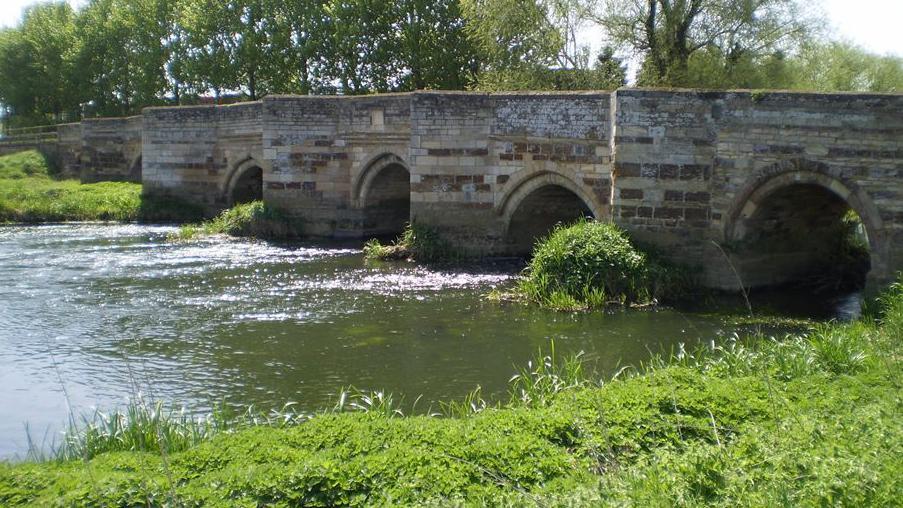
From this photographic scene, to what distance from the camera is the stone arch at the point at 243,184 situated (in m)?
24.8

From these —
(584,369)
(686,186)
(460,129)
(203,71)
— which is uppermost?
(203,71)

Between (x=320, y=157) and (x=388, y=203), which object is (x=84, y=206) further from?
(x=388, y=203)

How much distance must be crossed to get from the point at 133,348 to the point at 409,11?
71.2ft

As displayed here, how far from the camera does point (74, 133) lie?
34344mm

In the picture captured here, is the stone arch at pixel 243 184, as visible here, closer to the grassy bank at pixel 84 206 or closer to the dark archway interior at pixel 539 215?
the grassy bank at pixel 84 206

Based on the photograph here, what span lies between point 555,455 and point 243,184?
2081 cm

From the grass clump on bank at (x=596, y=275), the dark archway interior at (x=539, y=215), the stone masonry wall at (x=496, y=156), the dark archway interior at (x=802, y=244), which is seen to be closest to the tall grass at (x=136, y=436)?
the grass clump on bank at (x=596, y=275)

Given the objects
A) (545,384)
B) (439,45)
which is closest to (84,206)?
(439,45)

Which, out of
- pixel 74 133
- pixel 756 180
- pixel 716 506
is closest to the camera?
pixel 716 506

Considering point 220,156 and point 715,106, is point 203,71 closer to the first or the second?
point 220,156

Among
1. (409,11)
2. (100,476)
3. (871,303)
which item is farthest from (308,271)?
(409,11)

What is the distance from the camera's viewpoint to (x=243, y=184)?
25.4m

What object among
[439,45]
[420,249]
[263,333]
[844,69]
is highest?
[439,45]

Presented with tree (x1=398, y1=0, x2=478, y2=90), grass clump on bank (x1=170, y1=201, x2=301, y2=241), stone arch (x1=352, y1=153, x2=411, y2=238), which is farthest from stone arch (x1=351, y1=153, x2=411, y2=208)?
tree (x1=398, y1=0, x2=478, y2=90)
